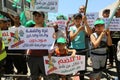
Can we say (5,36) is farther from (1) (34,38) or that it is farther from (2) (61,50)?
(2) (61,50)

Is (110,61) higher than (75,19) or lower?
lower

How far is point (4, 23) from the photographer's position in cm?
894

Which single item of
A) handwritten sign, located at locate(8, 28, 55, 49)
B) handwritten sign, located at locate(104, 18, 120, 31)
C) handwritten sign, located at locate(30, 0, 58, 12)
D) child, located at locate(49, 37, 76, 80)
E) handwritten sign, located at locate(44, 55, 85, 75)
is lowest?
handwritten sign, located at locate(44, 55, 85, 75)

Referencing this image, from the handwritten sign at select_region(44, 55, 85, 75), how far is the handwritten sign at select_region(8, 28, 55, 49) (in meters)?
0.30

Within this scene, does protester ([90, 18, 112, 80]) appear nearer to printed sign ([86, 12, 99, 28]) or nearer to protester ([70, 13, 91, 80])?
protester ([70, 13, 91, 80])

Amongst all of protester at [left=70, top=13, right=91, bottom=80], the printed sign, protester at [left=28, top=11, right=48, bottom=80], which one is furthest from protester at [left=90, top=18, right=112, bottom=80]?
the printed sign

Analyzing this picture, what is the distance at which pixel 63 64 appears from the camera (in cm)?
790

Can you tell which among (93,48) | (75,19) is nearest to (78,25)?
(75,19)

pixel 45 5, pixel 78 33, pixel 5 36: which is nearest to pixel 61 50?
pixel 78 33

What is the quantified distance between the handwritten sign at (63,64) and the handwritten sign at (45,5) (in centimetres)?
194

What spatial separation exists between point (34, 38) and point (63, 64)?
31.8 inches

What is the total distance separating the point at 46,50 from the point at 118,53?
1.50m

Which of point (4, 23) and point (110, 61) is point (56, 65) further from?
point (110, 61)

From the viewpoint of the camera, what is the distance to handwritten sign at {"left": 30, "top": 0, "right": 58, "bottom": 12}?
9.35 metres
